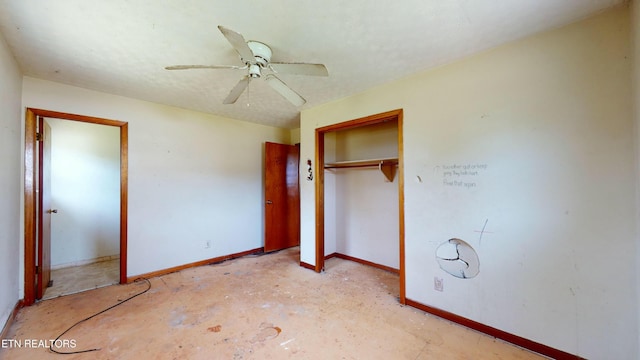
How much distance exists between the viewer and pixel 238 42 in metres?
1.43

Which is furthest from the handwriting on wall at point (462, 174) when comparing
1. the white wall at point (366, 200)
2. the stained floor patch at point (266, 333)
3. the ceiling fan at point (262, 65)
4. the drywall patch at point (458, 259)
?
the stained floor patch at point (266, 333)

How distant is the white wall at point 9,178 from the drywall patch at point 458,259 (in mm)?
3549

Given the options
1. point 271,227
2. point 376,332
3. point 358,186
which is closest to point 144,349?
point 376,332

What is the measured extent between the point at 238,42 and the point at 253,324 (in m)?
2.15

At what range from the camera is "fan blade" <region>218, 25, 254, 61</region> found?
4.26ft

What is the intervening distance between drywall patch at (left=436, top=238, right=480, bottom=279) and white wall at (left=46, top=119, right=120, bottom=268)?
4.69m

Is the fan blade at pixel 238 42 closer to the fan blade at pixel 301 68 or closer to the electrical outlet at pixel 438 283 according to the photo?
the fan blade at pixel 301 68

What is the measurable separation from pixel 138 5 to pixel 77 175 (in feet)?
11.3

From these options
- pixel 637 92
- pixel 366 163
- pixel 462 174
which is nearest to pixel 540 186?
pixel 462 174

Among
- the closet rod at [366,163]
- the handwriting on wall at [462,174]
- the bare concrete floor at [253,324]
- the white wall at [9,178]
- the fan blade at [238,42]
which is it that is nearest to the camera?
the fan blade at [238,42]

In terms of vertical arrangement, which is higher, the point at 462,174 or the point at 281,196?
the point at 462,174

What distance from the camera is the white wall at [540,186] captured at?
59.7 inches

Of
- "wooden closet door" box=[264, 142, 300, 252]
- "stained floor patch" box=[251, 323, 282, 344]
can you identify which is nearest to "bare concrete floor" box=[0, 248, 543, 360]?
"stained floor patch" box=[251, 323, 282, 344]

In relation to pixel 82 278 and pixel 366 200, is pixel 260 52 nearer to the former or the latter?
pixel 366 200
